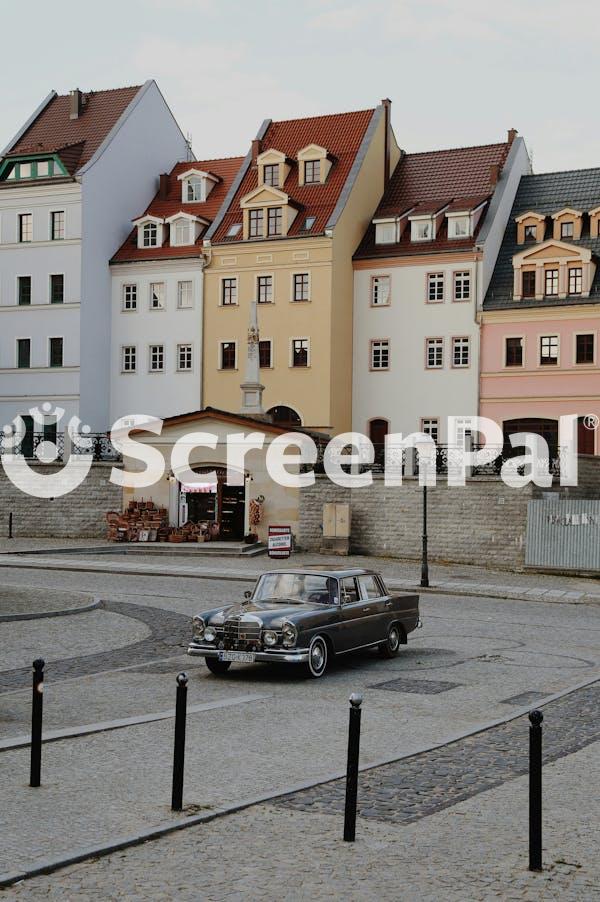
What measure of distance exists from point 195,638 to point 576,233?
3668 centimetres

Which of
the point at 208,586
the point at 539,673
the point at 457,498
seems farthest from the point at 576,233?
the point at 539,673

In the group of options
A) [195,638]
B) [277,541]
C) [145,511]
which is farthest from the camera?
[145,511]

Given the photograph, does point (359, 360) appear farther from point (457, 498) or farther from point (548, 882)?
point (548, 882)

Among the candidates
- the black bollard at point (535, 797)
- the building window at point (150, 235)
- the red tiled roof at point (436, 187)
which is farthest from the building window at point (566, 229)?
the black bollard at point (535, 797)

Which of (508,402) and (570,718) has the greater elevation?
(508,402)

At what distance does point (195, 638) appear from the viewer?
51.2 ft

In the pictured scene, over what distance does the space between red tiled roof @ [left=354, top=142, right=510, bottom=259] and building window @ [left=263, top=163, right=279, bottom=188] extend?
16.3 ft

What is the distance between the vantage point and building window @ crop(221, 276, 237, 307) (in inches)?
1983

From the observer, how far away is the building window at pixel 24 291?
5231 cm

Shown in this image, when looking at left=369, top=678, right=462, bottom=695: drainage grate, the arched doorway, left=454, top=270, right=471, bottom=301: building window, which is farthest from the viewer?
the arched doorway

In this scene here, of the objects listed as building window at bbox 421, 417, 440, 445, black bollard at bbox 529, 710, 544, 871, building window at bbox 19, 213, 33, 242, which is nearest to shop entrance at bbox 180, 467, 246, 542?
building window at bbox 421, 417, 440, 445

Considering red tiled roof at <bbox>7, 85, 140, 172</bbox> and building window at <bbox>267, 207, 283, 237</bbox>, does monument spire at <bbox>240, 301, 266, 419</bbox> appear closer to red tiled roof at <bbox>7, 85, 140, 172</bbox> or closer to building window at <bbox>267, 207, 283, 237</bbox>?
building window at <bbox>267, 207, 283, 237</bbox>

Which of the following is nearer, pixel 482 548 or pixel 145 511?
pixel 482 548

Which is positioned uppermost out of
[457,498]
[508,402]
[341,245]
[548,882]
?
[341,245]
